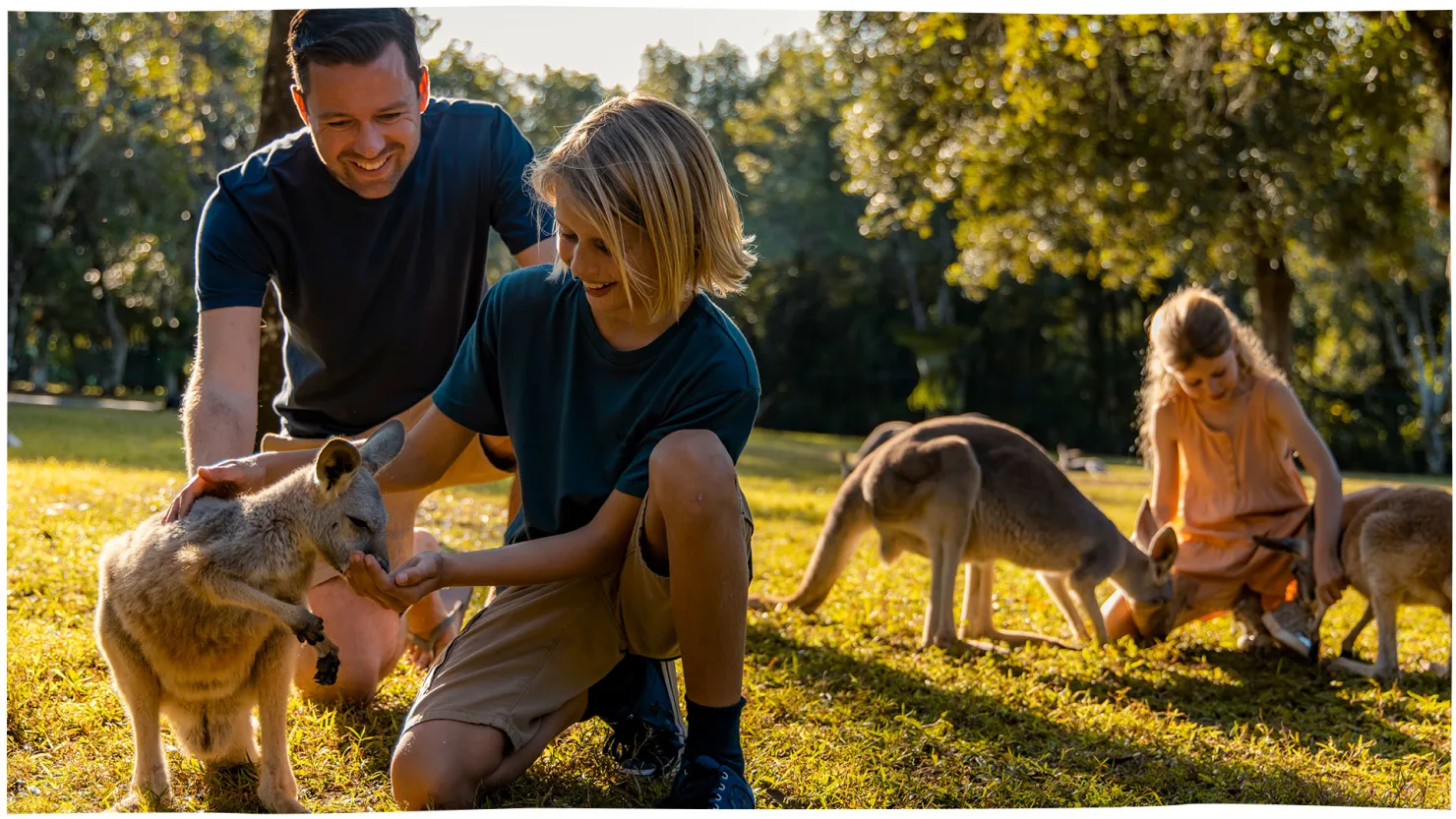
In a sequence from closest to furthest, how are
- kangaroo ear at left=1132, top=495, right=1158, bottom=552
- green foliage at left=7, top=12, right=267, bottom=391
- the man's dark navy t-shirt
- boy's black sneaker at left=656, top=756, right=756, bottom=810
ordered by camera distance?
boy's black sneaker at left=656, top=756, right=756, bottom=810 → the man's dark navy t-shirt → kangaroo ear at left=1132, top=495, right=1158, bottom=552 → green foliage at left=7, top=12, right=267, bottom=391

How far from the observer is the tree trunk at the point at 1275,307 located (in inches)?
559

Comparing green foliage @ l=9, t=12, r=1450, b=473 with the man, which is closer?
the man

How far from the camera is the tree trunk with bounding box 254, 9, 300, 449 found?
5.27 m

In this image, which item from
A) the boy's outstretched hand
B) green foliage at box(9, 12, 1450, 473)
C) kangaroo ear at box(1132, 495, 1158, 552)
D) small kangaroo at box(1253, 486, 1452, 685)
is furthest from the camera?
green foliage at box(9, 12, 1450, 473)

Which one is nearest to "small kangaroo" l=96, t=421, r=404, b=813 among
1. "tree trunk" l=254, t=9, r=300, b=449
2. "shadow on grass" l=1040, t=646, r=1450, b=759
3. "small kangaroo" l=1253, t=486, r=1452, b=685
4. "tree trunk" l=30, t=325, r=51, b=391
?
"shadow on grass" l=1040, t=646, r=1450, b=759

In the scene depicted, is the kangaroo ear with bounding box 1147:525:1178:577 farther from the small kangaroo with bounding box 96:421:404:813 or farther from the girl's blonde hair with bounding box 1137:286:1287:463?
the small kangaroo with bounding box 96:421:404:813

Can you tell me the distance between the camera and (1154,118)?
440 inches

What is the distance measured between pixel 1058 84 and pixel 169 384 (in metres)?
17.3

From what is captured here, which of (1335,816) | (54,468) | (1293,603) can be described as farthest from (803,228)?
(1335,816)

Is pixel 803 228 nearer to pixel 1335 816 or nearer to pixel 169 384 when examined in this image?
pixel 169 384

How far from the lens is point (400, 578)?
228 cm

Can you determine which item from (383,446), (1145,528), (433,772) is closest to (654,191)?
(383,446)

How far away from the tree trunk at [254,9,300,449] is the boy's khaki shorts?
279 cm

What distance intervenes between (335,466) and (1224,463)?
3560 millimetres
